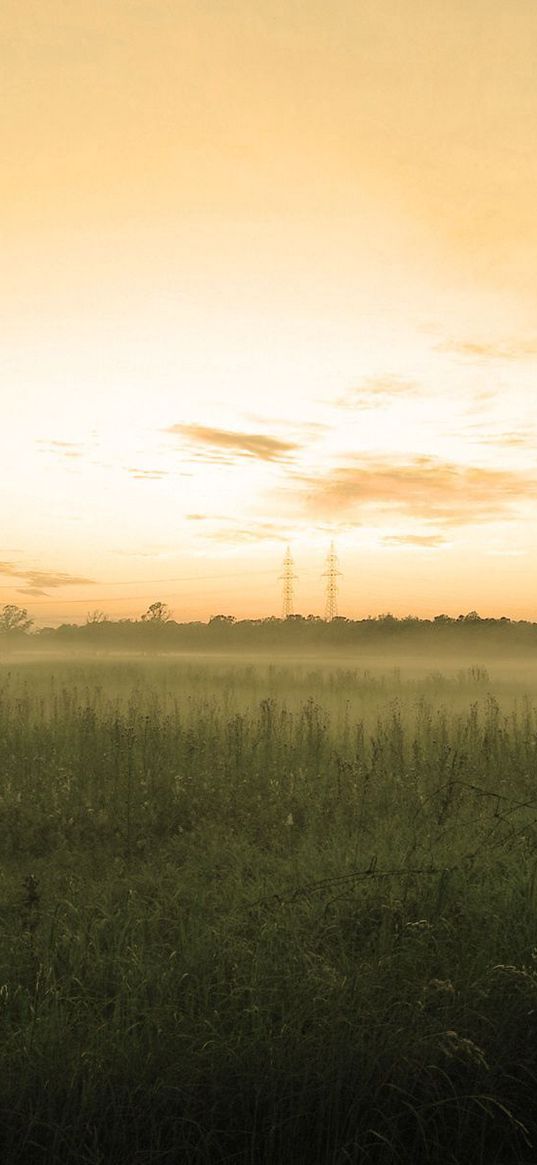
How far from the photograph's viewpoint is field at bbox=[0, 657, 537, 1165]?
12.5 ft

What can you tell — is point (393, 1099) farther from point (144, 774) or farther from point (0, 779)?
point (0, 779)

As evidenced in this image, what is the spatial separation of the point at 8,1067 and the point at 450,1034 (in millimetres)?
2084

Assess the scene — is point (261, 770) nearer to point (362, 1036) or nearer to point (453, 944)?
point (453, 944)

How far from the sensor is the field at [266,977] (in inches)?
150

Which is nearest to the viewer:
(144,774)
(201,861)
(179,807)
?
(201,861)

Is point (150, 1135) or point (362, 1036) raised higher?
point (362, 1036)

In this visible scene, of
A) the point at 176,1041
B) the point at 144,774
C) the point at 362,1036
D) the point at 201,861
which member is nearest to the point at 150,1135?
the point at 176,1041

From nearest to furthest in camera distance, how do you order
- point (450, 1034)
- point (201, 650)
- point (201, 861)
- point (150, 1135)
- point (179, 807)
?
point (150, 1135) < point (450, 1034) < point (201, 861) < point (179, 807) < point (201, 650)

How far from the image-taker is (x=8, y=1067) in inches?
157

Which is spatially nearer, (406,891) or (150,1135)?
(150,1135)

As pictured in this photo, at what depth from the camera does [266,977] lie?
462 cm

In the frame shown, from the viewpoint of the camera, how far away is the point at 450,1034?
3.97 meters

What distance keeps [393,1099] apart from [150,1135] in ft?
3.73

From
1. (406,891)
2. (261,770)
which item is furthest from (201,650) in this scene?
(406,891)
